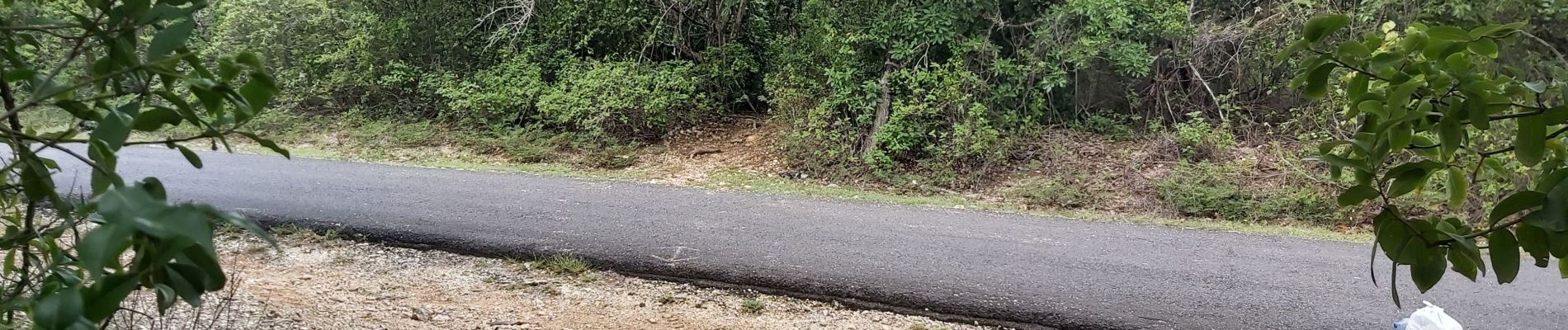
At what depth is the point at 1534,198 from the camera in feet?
2.86

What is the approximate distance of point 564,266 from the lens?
4590 mm

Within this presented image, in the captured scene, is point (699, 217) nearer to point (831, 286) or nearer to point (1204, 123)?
point (831, 286)

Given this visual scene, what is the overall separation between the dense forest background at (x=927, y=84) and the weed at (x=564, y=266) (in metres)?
4.27

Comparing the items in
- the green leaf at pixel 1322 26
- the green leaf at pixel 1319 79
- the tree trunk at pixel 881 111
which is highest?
the green leaf at pixel 1322 26

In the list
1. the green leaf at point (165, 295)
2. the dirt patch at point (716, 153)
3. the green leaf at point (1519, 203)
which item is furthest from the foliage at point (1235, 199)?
the green leaf at point (165, 295)

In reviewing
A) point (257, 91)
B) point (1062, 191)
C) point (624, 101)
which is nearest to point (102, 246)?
point (257, 91)

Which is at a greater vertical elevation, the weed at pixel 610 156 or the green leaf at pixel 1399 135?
the green leaf at pixel 1399 135

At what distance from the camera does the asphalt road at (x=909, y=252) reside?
4262 millimetres

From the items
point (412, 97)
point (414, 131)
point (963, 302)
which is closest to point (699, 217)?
point (963, 302)

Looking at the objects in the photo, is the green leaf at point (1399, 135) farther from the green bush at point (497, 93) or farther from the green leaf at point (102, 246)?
the green bush at point (497, 93)

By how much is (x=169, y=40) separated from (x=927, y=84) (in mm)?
8342

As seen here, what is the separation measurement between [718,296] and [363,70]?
10.2 metres

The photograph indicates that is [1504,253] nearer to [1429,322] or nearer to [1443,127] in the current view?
[1443,127]

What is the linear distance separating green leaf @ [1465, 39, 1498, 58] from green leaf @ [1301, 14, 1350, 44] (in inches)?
5.5
